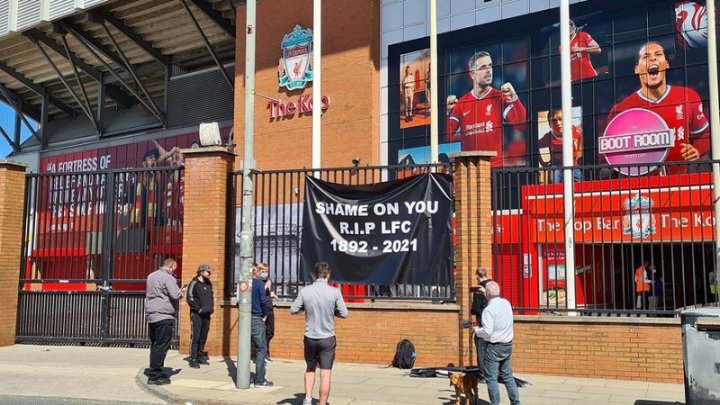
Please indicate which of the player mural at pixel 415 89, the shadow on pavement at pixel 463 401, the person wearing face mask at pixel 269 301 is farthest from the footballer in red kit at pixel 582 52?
the shadow on pavement at pixel 463 401

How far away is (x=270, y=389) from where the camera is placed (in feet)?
28.5

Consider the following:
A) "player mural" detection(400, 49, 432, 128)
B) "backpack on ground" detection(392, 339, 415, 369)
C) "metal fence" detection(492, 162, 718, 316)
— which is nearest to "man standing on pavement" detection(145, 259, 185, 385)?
"backpack on ground" detection(392, 339, 415, 369)

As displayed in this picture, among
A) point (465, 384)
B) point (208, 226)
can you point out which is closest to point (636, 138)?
point (208, 226)

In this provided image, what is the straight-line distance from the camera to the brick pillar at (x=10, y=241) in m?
13.0

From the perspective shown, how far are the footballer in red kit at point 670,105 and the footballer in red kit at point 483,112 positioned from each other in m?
3.98

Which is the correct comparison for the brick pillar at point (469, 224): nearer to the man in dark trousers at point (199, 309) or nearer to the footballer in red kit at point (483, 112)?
the man in dark trousers at point (199, 309)

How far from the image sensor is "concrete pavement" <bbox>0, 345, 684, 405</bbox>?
818cm

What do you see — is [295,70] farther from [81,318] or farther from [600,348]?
[600,348]

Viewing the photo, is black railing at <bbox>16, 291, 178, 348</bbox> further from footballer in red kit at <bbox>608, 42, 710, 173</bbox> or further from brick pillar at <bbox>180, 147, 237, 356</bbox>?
footballer in red kit at <bbox>608, 42, 710, 173</bbox>

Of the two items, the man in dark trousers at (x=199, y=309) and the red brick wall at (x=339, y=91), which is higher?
the red brick wall at (x=339, y=91)

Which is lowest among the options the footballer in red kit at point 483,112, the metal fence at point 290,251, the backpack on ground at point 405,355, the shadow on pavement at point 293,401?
the shadow on pavement at point 293,401

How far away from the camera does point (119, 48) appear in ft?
117

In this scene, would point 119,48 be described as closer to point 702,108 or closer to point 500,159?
point 500,159

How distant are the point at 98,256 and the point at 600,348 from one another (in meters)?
10.1
